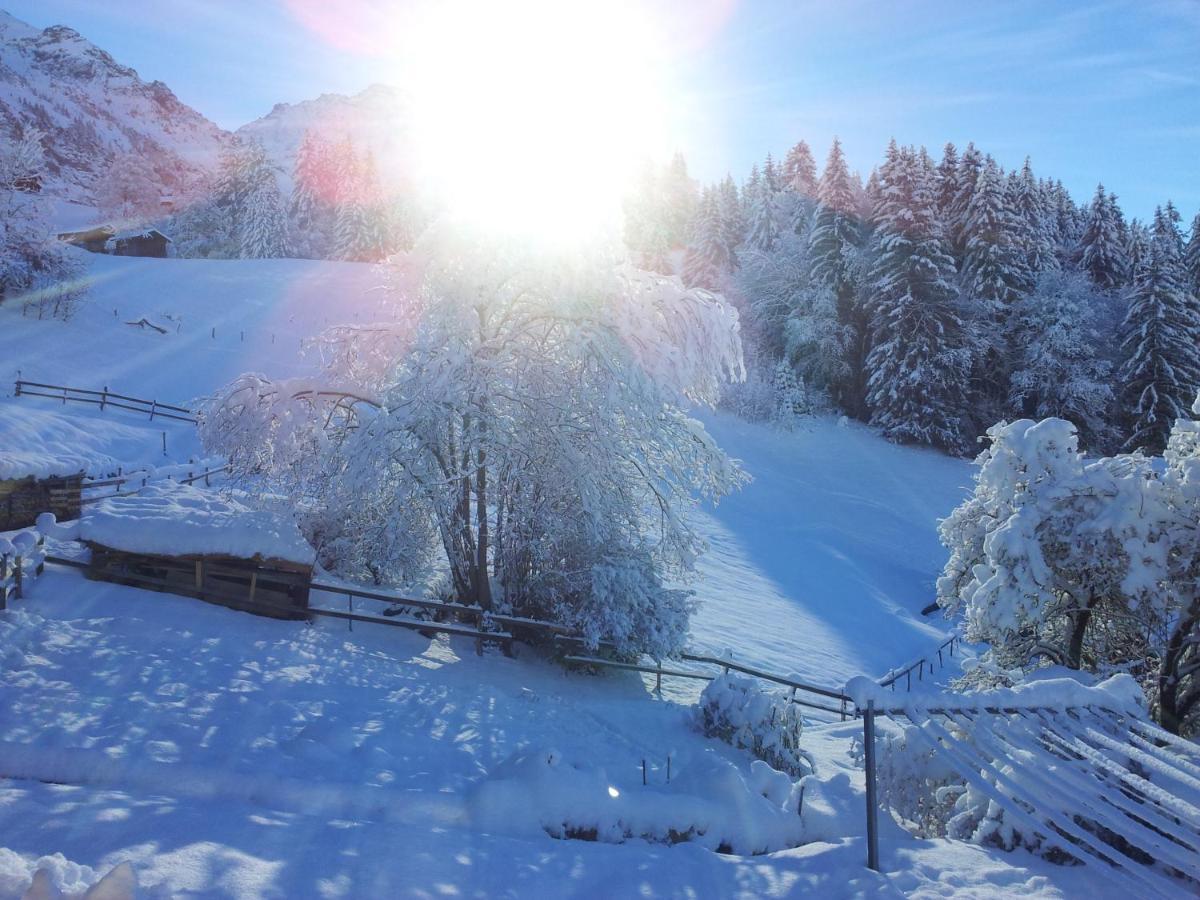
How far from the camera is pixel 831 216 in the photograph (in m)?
44.0

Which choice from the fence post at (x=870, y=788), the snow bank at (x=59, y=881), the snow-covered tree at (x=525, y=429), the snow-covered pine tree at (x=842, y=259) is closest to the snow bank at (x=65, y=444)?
the snow-covered tree at (x=525, y=429)

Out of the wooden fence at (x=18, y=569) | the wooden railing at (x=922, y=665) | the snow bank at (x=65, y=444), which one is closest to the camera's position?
the wooden fence at (x=18, y=569)

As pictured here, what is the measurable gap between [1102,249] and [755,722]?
48498 millimetres

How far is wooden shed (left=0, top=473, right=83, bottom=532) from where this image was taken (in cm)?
1516

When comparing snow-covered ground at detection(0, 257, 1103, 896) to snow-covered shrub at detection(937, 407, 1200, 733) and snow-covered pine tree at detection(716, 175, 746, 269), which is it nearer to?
snow-covered shrub at detection(937, 407, 1200, 733)

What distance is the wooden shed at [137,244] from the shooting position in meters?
54.3

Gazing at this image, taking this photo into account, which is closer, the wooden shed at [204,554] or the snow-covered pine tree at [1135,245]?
the wooden shed at [204,554]

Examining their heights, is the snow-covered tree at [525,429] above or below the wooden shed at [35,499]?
above

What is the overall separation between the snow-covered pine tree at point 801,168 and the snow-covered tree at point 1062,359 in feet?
74.0

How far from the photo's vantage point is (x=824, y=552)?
2698 centimetres

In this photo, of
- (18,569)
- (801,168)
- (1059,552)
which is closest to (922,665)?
(1059,552)

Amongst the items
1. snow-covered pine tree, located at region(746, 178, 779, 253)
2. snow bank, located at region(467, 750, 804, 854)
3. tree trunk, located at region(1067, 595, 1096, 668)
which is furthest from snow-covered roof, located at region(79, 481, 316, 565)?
snow-covered pine tree, located at region(746, 178, 779, 253)

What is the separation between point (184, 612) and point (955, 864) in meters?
10.7

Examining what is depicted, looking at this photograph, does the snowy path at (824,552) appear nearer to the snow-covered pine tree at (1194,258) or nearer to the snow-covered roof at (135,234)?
the snow-covered pine tree at (1194,258)
